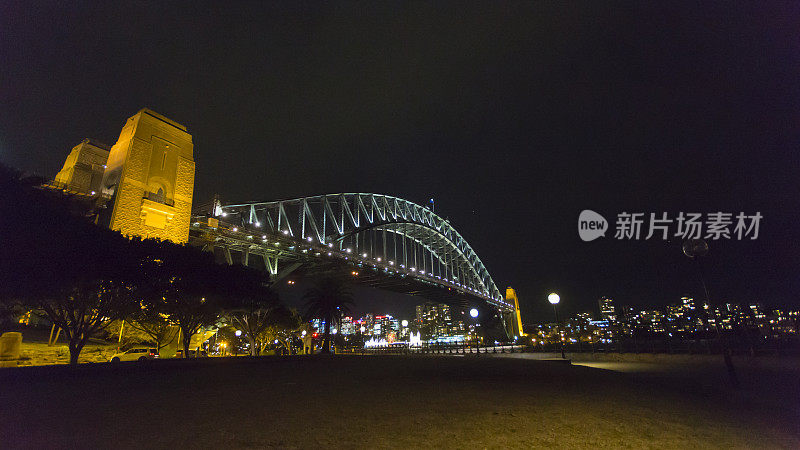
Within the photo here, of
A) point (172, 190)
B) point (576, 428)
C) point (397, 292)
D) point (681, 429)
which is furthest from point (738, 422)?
point (397, 292)

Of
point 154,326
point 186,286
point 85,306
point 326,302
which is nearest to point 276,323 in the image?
point 326,302

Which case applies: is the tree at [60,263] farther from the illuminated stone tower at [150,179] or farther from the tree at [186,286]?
the illuminated stone tower at [150,179]

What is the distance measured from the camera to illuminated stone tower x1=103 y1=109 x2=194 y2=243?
997 inches

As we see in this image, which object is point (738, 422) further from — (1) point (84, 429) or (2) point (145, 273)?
(2) point (145, 273)

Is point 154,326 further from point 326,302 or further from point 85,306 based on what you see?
point 326,302

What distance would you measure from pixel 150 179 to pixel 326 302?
20834mm

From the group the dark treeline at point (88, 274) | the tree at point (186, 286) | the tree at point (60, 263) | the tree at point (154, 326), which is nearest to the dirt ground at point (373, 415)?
the tree at point (60, 263)

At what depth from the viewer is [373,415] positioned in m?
6.33

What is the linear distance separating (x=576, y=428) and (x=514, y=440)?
4.48ft

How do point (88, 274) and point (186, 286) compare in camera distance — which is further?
point (186, 286)

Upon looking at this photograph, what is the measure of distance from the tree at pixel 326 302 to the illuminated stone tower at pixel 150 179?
53.4ft

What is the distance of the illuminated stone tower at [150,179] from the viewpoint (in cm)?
2533

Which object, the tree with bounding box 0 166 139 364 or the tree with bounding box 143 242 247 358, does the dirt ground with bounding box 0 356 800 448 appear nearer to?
the tree with bounding box 0 166 139 364

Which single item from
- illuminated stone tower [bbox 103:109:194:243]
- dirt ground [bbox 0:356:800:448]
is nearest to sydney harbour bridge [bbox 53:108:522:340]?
illuminated stone tower [bbox 103:109:194:243]
